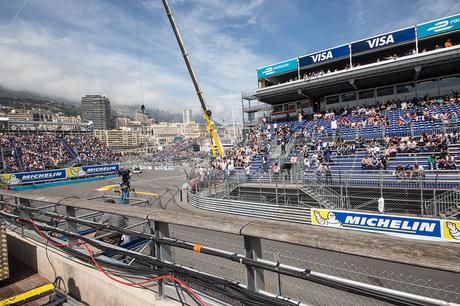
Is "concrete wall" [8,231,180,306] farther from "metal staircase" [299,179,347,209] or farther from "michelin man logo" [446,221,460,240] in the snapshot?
"metal staircase" [299,179,347,209]

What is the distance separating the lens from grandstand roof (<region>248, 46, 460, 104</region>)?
65.6ft

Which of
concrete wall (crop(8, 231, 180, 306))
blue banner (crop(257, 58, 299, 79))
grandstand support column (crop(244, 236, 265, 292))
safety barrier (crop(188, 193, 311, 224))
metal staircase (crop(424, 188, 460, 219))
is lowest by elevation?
safety barrier (crop(188, 193, 311, 224))

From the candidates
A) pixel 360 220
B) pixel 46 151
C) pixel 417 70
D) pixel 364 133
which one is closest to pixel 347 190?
pixel 360 220

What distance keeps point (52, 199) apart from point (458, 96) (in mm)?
25260

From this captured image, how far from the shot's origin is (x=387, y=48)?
78.9ft

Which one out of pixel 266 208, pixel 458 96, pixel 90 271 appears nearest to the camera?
pixel 90 271

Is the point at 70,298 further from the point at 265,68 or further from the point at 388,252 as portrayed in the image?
the point at 265,68

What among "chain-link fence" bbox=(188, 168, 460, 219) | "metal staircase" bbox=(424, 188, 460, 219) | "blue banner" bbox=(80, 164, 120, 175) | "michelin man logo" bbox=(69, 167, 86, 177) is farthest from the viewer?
"blue banner" bbox=(80, 164, 120, 175)

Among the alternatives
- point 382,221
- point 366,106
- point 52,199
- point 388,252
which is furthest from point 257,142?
point 388,252

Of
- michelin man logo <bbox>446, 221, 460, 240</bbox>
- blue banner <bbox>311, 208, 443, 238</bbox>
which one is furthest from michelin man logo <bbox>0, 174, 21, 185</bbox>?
michelin man logo <bbox>446, 221, 460, 240</bbox>

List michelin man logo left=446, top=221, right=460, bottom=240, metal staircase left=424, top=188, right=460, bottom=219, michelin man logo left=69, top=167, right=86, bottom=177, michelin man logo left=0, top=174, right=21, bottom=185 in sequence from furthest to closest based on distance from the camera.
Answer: michelin man logo left=69, top=167, right=86, bottom=177 < michelin man logo left=0, top=174, right=21, bottom=185 < metal staircase left=424, top=188, right=460, bottom=219 < michelin man logo left=446, top=221, right=460, bottom=240

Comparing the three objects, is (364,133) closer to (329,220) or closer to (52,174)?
(329,220)

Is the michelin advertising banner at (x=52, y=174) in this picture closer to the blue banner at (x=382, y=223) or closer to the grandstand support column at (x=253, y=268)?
the blue banner at (x=382, y=223)

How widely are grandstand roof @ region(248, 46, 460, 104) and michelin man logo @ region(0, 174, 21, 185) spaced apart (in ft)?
89.6
